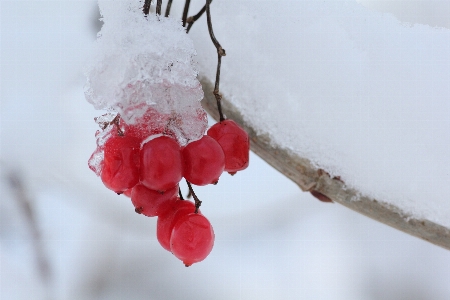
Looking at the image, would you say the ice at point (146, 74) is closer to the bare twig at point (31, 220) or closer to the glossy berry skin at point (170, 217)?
the glossy berry skin at point (170, 217)

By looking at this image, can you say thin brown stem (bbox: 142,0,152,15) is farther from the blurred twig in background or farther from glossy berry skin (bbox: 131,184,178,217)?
the blurred twig in background

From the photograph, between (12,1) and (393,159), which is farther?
(12,1)

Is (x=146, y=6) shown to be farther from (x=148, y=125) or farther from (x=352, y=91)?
(x=352, y=91)

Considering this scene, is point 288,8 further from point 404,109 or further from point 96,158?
point 96,158

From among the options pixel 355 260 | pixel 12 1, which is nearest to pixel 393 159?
pixel 12 1

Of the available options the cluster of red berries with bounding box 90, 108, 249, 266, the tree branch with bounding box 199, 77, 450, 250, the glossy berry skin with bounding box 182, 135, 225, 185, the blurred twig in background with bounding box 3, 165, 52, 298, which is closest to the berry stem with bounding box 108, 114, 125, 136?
the cluster of red berries with bounding box 90, 108, 249, 266

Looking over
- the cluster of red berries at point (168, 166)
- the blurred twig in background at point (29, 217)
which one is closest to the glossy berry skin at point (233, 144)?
the cluster of red berries at point (168, 166)

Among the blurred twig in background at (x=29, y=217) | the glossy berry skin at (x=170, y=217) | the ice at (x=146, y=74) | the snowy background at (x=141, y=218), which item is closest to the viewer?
the ice at (x=146, y=74)
